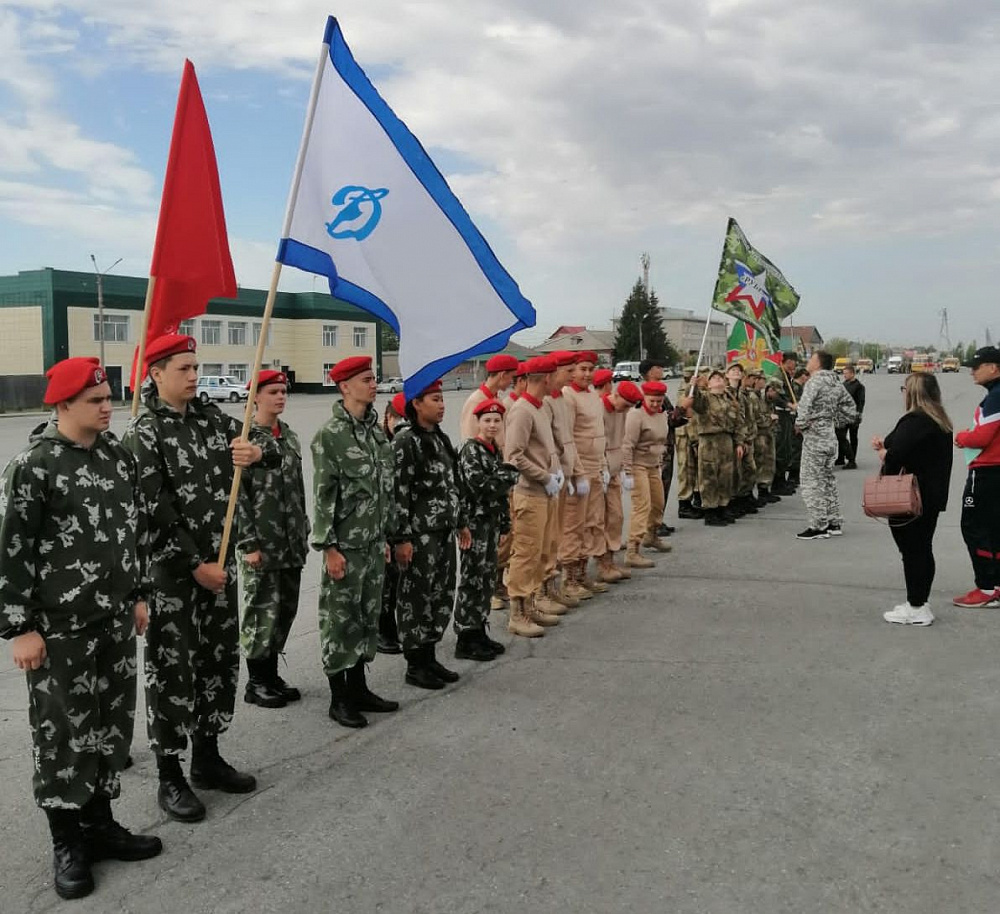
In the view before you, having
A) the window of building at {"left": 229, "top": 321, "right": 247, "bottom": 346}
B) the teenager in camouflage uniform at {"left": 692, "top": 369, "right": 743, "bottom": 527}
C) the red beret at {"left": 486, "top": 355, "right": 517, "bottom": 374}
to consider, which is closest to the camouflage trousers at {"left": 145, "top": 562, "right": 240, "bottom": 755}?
the red beret at {"left": 486, "top": 355, "right": 517, "bottom": 374}

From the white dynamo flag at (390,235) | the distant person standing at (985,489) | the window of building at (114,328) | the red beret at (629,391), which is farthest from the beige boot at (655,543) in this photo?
the window of building at (114,328)

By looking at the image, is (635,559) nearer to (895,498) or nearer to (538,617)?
(538,617)

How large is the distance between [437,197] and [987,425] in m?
4.60

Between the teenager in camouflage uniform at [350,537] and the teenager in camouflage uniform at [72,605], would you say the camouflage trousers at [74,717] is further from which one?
the teenager in camouflage uniform at [350,537]

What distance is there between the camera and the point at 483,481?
6.29 meters

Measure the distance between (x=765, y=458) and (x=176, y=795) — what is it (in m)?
10.9

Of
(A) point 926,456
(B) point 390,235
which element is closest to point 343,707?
(B) point 390,235

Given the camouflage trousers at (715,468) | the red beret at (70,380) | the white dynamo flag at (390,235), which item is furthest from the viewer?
the camouflage trousers at (715,468)

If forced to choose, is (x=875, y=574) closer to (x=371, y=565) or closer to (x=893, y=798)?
(x=893, y=798)

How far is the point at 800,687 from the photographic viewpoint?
18.0 feet

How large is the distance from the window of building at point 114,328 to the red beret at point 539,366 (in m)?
57.8

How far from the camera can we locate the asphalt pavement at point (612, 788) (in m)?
3.36

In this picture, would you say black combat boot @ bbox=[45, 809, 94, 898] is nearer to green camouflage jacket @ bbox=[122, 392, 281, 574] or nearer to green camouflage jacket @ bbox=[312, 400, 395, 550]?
green camouflage jacket @ bbox=[122, 392, 281, 574]

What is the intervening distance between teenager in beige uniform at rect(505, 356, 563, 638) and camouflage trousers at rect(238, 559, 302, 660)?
1891mm
